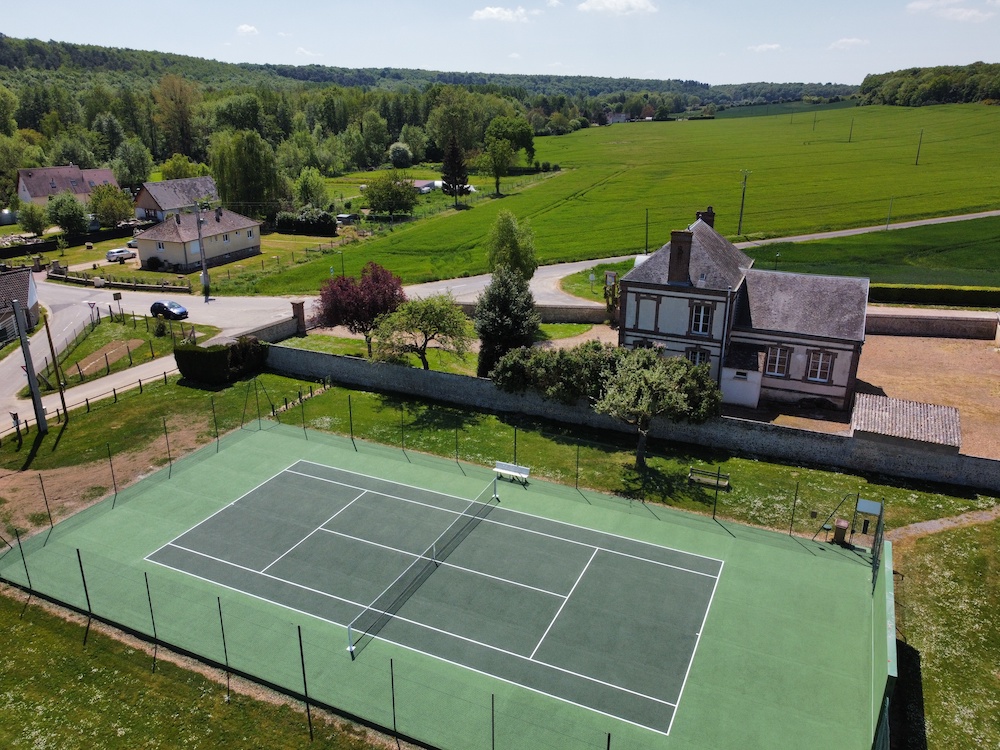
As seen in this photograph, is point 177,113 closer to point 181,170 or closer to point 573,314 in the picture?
point 181,170

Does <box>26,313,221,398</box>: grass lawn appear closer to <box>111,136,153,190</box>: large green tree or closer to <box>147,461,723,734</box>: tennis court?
<box>147,461,723,734</box>: tennis court

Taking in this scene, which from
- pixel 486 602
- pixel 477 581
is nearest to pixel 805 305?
pixel 477 581

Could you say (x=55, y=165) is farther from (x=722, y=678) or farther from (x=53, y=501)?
(x=722, y=678)

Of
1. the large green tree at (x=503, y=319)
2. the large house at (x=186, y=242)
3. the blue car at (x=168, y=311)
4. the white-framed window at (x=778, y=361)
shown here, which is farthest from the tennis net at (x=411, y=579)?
the large house at (x=186, y=242)

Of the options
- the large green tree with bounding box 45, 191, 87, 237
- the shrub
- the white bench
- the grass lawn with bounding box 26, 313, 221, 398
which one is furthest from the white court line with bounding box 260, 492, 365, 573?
the large green tree with bounding box 45, 191, 87, 237

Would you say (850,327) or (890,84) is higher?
(890,84)

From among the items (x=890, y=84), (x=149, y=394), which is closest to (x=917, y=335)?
(x=149, y=394)
